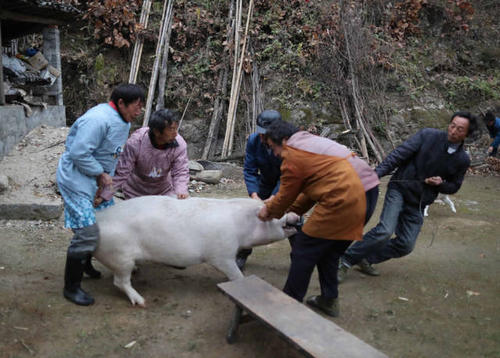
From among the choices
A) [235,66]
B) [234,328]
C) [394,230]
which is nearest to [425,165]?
[394,230]

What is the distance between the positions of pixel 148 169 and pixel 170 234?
2.69 feet

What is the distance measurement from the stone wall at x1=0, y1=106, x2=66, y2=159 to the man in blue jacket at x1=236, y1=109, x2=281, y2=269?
4.99 m

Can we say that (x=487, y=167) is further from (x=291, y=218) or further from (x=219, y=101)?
(x=291, y=218)

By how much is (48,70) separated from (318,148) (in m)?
7.97

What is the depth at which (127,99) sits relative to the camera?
11.3 ft

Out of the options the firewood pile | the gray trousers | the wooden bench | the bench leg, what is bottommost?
the firewood pile

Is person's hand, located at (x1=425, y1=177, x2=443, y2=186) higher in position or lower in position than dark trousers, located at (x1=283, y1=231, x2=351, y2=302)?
higher

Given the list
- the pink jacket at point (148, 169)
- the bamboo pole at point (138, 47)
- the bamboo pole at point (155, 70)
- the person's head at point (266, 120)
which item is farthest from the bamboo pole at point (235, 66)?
the person's head at point (266, 120)

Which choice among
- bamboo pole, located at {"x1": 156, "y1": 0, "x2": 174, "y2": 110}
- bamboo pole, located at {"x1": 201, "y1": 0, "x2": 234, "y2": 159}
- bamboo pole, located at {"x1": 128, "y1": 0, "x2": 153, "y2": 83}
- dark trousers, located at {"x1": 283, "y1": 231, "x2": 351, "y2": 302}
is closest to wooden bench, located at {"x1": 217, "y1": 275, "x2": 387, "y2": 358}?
dark trousers, located at {"x1": 283, "y1": 231, "x2": 351, "y2": 302}

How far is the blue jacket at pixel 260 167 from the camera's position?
4.42 meters

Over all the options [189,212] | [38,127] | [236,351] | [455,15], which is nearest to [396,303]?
[236,351]

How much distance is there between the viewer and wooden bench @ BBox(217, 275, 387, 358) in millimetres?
2541

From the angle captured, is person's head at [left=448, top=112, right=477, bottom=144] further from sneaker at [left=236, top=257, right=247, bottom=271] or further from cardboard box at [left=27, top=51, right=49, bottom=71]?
cardboard box at [left=27, top=51, right=49, bottom=71]

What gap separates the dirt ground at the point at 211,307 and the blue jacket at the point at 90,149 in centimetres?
105
